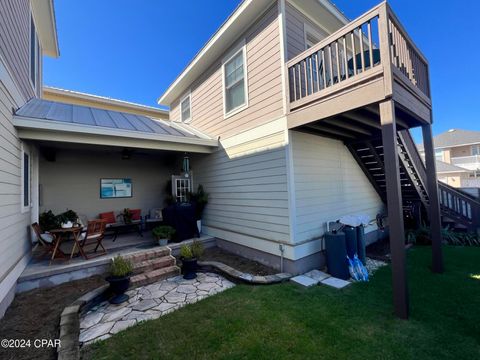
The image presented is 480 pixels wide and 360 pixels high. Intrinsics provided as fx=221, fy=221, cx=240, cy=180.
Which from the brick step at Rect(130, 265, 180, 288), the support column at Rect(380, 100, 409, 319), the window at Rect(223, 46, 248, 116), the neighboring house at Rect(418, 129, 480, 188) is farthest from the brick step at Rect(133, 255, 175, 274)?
the neighboring house at Rect(418, 129, 480, 188)

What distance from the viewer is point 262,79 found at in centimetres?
502

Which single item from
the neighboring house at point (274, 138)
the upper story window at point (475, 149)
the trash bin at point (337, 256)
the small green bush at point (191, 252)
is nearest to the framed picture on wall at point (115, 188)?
the neighboring house at point (274, 138)

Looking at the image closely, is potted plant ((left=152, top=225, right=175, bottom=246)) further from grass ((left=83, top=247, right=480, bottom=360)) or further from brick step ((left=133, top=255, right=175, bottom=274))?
grass ((left=83, top=247, right=480, bottom=360))

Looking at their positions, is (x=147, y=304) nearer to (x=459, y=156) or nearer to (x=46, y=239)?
(x=46, y=239)

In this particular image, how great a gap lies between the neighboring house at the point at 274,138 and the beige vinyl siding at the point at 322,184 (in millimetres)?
37

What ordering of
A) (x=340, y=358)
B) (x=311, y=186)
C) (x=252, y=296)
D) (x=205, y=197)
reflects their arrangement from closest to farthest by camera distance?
(x=340, y=358), (x=252, y=296), (x=311, y=186), (x=205, y=197)

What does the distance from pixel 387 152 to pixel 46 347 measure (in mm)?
4802

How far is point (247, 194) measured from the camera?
538 cm

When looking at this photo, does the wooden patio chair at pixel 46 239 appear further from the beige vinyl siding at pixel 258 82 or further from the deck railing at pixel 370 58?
the deck railing at pixel 370 58

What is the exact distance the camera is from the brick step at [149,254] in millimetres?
4777

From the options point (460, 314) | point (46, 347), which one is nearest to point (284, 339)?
point (460, 314)

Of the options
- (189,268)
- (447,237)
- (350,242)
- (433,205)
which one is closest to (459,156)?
(447,237)

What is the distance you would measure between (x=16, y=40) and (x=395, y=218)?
7.02 meters

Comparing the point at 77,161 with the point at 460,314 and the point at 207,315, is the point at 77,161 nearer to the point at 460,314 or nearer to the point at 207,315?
the point at 207,315
